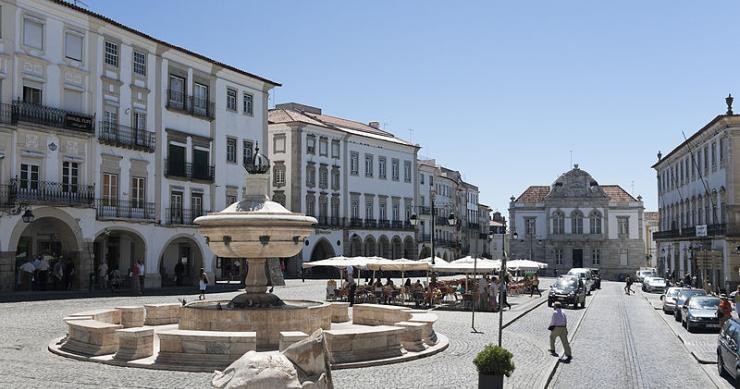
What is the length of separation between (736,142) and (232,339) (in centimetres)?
4208

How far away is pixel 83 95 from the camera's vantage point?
3506 cm

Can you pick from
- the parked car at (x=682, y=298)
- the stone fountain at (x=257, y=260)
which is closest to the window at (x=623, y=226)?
the parked car at (x=682, y=298)

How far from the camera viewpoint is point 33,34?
3272 cm

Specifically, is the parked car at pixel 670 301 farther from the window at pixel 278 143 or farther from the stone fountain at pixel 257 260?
the window at pixel 278 143

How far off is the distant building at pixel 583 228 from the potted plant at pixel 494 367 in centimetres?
7562

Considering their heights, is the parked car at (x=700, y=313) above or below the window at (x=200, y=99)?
below

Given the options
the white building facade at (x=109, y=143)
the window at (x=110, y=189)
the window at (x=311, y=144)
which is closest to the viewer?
the white building facade at (x=109, y=143)

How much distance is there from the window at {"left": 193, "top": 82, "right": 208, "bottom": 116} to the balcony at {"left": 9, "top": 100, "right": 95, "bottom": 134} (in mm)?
8260

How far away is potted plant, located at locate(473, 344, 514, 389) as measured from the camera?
452 inches

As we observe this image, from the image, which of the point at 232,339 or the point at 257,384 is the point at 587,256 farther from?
the point at 257,384

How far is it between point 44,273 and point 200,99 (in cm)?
1427

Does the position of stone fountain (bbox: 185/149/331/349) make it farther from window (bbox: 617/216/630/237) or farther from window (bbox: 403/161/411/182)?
window (bbox: 617/216/630/237)

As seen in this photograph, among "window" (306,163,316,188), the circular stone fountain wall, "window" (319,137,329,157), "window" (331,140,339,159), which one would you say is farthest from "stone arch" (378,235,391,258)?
the circular stone fountain wall

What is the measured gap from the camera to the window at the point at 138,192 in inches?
1507
